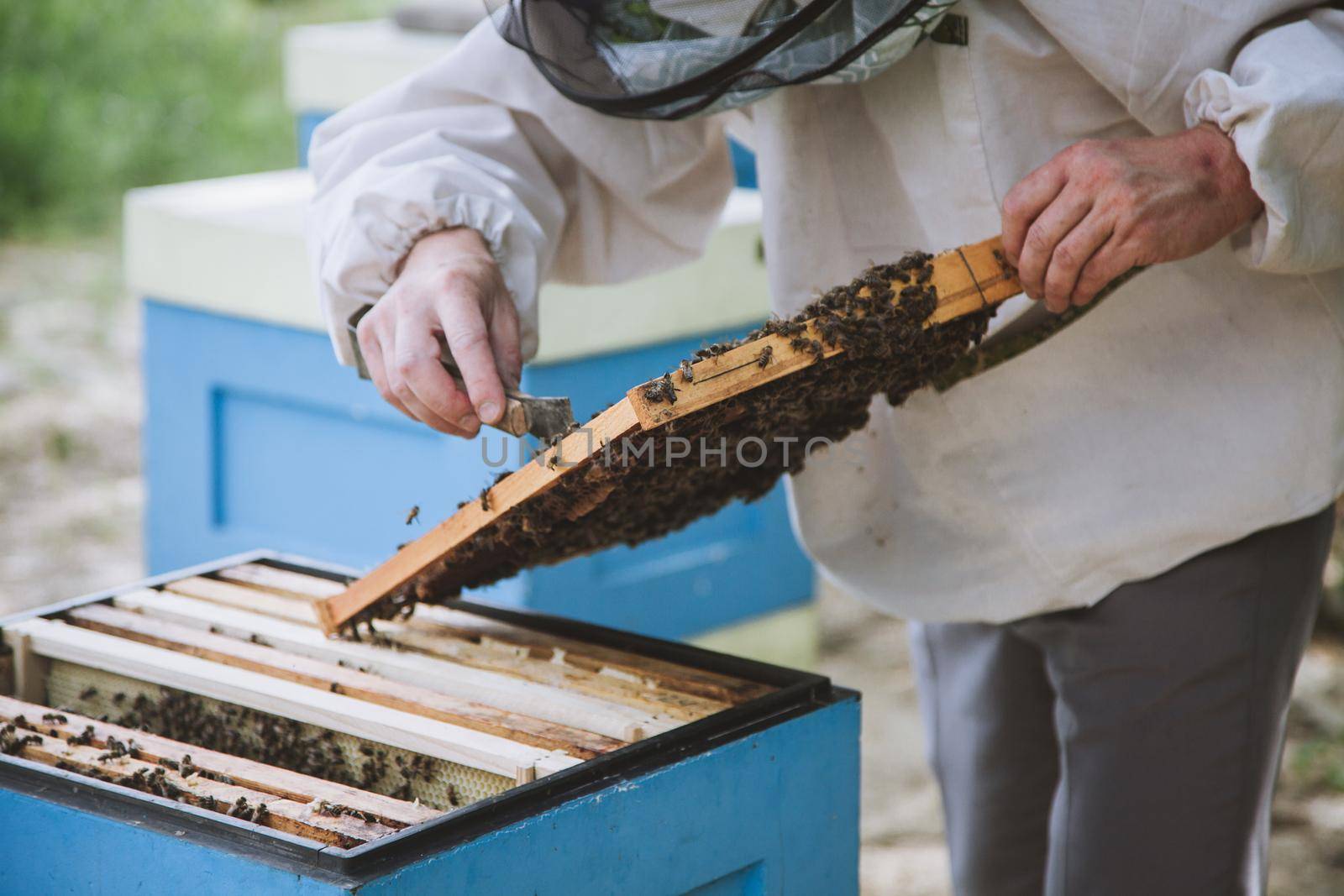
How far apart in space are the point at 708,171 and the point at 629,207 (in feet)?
0.36

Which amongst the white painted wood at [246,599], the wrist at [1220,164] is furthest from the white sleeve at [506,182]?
the wrist at [1220,164]

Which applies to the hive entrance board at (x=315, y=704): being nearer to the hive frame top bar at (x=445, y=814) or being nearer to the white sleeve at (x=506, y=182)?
the hive frame top bar at (x=445, y=814)

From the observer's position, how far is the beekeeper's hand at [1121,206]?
1.16 m

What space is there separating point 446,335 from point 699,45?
33cm

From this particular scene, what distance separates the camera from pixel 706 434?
119 cm

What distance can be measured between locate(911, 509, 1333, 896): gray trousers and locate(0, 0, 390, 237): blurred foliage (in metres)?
6.03

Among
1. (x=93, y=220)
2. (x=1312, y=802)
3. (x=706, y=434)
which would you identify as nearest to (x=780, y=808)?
(x=706, y=434)

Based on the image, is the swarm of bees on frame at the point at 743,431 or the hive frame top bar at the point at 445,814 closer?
the hive frame top bar at the point at 445,814

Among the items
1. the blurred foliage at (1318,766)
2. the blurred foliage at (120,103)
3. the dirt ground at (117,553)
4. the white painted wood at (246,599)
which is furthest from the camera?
the blurred foliage at (120,103)

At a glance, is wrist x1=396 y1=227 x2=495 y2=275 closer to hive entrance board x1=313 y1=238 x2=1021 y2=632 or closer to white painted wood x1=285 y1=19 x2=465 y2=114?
hive entrance board x1=313 y1=238 x2=1021 y2=632

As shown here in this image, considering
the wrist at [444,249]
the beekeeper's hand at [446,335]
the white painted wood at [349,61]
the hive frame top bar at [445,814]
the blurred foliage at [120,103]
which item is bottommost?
the hive frame top bar at [445,814]

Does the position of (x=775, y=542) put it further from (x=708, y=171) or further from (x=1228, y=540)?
(x=1228, y=540)

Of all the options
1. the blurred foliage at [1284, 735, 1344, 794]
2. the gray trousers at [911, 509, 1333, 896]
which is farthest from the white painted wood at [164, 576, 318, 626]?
the blurred foliage at [1284, 735, 1344, 794]

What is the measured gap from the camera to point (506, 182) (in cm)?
143
